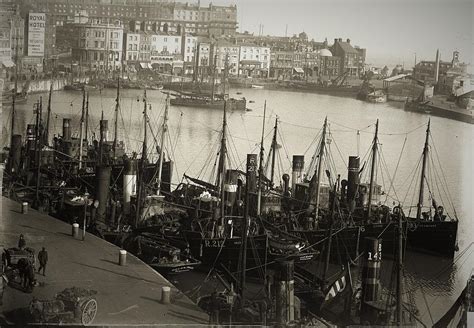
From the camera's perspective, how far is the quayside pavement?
297 inches

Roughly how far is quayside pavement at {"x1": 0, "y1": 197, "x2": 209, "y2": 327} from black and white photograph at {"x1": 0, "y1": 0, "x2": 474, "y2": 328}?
28 mm

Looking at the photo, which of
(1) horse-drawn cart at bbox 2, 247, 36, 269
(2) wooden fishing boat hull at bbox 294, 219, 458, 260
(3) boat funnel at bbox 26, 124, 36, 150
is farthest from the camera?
(3) boat funnel at bbox 26, 124, 36, 150

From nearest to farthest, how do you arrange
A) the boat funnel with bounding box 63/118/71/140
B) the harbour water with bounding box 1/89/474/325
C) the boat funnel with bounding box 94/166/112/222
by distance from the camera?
the harbour water with bounding box 1/89/474/325, the boat funnel with bounding box 94/166/112/222, the boat funnel with bounding box 63/118/71/140

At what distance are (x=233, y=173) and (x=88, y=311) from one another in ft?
19.5

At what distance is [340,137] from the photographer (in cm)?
1279

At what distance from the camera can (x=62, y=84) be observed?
40.1 ft

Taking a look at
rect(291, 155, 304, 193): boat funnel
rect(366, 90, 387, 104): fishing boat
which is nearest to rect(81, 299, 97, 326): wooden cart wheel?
rect(366, 90, 387, 104): fishing boat

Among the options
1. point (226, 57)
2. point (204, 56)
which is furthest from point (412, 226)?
point (204, 56)

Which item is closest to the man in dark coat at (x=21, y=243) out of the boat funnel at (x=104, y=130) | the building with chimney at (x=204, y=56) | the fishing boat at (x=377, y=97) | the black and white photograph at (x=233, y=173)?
the black and white photograph at (x=233, y=173)

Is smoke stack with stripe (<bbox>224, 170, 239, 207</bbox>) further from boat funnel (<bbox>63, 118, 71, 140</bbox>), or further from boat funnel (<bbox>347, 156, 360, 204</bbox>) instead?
boat funnel (<bbox>63, 118, 71, 140</bbox>)

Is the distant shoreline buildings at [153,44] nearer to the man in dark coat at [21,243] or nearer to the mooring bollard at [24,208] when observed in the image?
the mooring bollard at [24,208]

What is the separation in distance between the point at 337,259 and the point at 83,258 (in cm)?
474

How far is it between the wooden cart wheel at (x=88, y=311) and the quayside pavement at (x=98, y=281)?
116 mm

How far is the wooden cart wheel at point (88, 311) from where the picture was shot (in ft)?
23.5
